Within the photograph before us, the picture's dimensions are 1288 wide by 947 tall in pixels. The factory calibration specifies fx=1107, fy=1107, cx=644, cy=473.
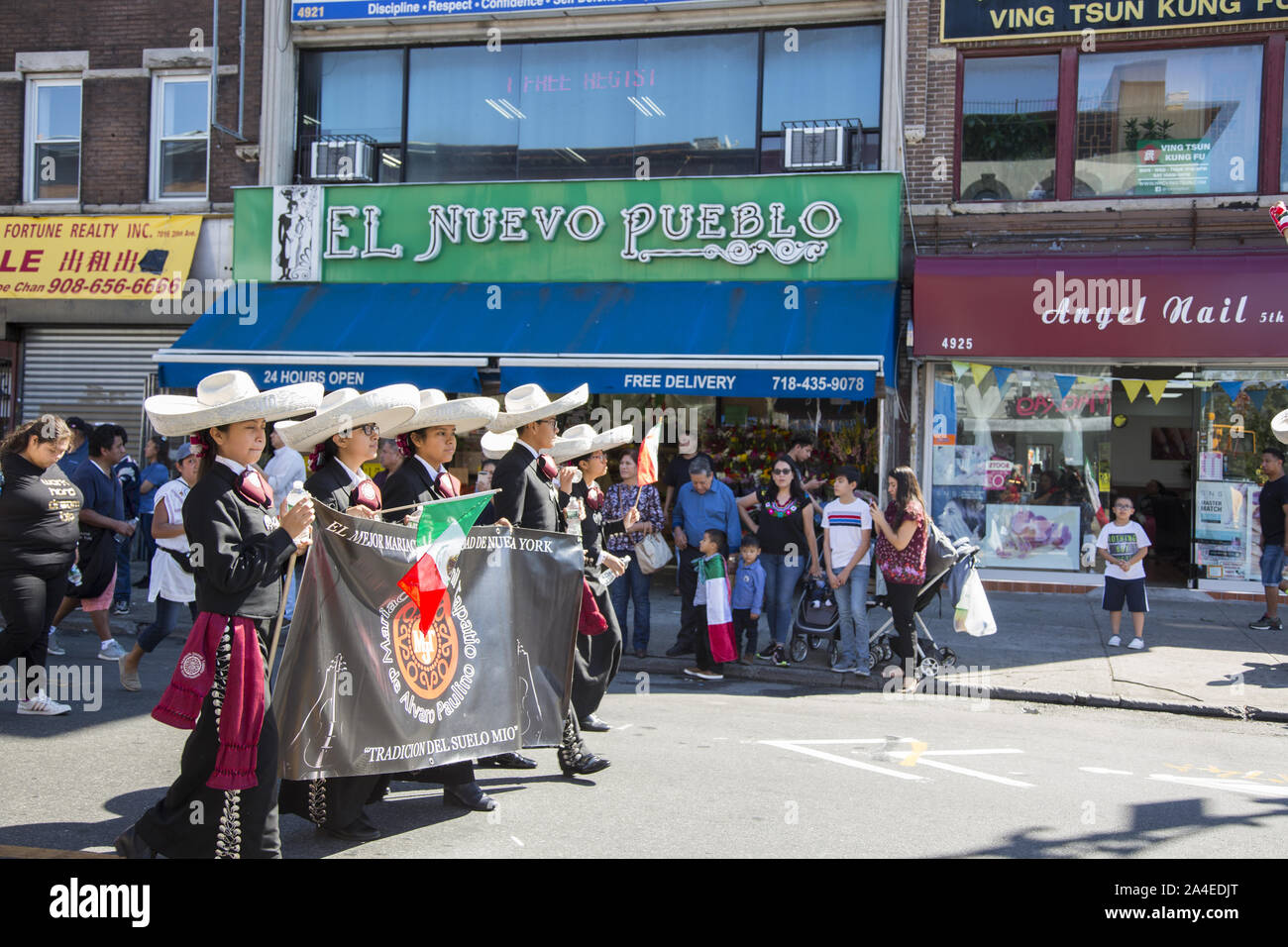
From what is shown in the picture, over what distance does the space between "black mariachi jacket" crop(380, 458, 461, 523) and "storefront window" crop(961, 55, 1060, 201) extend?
10257mm

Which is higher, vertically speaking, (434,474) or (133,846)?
(434,474)

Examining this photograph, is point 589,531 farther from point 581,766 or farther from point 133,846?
point 133,846

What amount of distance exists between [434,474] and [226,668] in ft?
5.25

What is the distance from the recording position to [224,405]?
4203 millimetres

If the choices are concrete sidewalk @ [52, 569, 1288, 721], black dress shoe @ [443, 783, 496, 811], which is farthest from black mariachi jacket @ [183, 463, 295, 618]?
concrete sidewalk @ [52, 569, 1288, 721]

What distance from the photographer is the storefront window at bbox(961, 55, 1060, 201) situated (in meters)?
13.6

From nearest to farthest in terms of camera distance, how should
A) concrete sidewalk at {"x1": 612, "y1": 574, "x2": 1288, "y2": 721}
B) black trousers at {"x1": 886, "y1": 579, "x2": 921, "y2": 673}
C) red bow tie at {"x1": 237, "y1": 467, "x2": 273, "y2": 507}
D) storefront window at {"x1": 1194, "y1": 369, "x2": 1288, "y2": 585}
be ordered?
red bow tie at {"x1": 237, "y1": 467, "x2": 273, "y2": 507} < concrete sidewalk at {"x1": 612, "y1": 574, "x2": 1288, "y2": 721} < black trousers at {"x1": 886, "y1": 579, "x2": 921, "y2": 673} < storefront window at {"x1": 1194, "y1": 369, "x2": 1288, "y2": 585}

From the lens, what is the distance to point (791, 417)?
45.6 feet

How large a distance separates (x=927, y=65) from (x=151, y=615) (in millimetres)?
10957

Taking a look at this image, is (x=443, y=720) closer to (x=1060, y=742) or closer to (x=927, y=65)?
(x=1060, y=742)

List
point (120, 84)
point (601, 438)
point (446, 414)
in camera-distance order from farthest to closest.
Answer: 1. point (120, 84)
2. point (601, 438)
3. point (446, 414)

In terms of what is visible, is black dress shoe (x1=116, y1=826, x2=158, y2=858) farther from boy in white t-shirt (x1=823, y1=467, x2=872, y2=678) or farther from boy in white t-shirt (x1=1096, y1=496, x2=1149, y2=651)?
boy in white t-shirt (x1=1096, y1=496, x2=1149, y2=651)
